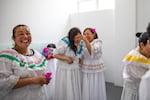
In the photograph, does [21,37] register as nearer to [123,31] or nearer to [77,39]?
[77,39]

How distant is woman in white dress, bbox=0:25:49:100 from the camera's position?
4.74ft

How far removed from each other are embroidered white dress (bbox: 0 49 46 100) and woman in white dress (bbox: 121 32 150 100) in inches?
37.9

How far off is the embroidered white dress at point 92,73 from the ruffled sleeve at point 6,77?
1.49 metres

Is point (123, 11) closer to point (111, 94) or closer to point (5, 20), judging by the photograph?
point (111, 94)

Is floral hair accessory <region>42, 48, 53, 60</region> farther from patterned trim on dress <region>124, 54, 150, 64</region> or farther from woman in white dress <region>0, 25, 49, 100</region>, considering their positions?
patterned trim on dress <region>124, 54, 150, 64</region>

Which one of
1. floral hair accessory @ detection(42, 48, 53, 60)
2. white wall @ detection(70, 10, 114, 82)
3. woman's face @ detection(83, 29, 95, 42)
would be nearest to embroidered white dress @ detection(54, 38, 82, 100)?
woman's face @ detection(83, 29, 95, 42)

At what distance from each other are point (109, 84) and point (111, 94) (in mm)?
806

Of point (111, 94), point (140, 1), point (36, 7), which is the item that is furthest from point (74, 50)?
point (36, 7)

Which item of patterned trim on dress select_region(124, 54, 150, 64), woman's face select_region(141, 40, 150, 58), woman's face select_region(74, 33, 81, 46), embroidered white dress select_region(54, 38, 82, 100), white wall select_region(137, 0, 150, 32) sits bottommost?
embroidered white dress select_region(54, 38, 82, 100)

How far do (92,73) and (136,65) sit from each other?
42.5 inches

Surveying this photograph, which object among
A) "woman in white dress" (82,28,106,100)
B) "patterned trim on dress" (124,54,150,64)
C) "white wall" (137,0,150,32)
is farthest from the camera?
"white wall" (137,0,150,32)

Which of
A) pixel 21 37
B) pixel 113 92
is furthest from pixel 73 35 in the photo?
pixel 113 92

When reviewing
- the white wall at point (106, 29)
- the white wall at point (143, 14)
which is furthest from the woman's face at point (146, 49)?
the white wall at point (106, 29)

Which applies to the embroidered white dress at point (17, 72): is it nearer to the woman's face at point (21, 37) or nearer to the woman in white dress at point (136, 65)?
the woman's face at point (21, 37)
